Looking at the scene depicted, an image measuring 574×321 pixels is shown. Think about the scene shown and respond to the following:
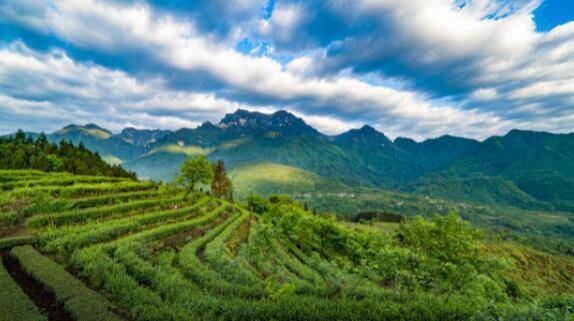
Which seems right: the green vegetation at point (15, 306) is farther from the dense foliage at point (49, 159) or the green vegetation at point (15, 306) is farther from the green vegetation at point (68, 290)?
the dense foliage at point (49, 159)

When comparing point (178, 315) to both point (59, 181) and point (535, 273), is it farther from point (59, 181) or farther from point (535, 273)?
point (535, 273)

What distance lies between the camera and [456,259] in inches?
953

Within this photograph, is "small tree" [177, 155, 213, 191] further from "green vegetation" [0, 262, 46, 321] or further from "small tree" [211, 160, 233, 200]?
"green vegetation" [0, 262, 46, 321]

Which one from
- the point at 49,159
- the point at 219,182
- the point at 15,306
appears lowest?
the point at 15,306

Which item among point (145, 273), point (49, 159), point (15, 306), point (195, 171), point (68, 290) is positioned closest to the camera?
point (15, 306)

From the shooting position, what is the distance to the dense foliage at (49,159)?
6291cm

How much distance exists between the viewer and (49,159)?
222 ft

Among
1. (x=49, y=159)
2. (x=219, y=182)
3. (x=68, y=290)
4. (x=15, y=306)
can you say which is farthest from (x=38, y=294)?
(x=219, y=182)

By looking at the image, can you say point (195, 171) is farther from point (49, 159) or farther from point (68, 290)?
point (68, 290)

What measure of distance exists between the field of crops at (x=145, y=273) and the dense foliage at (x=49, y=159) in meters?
35.1

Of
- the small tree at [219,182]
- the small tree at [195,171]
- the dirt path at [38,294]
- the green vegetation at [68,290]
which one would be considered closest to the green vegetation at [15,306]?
the dirt path at [38,294]

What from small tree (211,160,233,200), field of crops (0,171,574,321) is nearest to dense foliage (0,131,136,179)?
field of crops (0,171,574,321)

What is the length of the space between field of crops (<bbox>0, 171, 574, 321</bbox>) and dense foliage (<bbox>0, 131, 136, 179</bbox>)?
3507cm

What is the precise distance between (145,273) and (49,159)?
80.2 m
